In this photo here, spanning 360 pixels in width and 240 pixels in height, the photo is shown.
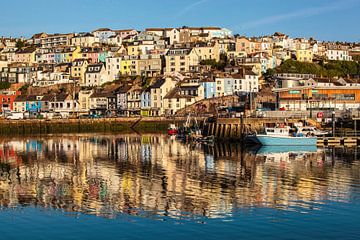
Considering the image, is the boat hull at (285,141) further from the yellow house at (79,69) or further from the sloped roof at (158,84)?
the yellow house at (79,69)

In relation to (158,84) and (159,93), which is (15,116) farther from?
(158,84)

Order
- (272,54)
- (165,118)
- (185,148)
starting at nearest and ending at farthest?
(185,148)
(165,118)
(272,54)

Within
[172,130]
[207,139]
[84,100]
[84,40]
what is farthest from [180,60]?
[207,139]

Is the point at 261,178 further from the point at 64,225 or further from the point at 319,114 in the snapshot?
the point at 319,114

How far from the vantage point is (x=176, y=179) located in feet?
86.2

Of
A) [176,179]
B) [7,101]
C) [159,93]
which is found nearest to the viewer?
[176,179]

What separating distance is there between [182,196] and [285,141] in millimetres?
22542

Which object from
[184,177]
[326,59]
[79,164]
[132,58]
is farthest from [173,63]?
Result: [184,177]

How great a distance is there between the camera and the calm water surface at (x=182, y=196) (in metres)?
17.0

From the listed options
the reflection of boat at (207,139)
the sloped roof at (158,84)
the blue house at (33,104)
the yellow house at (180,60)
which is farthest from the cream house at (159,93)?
the reflection of boat at (207,139)

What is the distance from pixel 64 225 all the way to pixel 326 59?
267 feet

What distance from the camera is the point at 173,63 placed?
83.1 meters

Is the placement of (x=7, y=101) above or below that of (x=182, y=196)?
above

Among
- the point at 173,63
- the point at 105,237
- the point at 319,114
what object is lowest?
the point at 105,237
